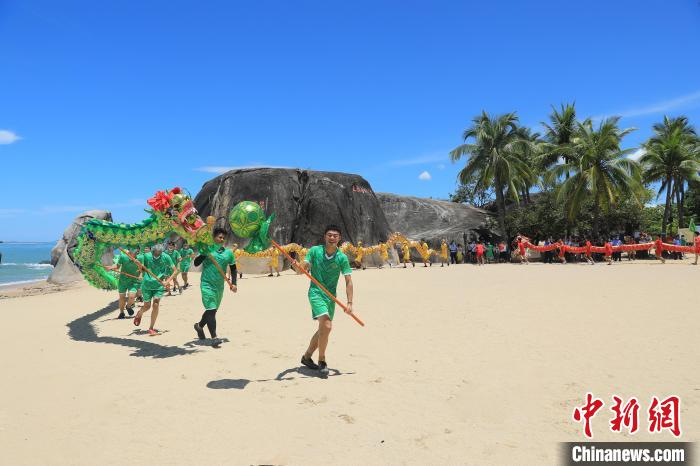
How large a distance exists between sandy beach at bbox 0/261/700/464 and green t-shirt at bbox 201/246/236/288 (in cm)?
101

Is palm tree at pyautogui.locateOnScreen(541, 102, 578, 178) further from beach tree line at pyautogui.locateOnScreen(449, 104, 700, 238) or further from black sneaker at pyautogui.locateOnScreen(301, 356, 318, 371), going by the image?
black sneaker at pyautogui.locateOnScreen(301, 356, 318, 371)

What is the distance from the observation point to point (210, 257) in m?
6.89

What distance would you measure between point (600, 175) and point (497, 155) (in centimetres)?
592

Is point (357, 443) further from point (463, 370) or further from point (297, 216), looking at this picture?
point (297, 216)

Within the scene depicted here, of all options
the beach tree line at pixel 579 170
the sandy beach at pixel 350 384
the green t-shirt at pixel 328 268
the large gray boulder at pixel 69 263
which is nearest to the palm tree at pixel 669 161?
the beach tree line at pixel 579 170

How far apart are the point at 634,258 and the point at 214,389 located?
2518 cm

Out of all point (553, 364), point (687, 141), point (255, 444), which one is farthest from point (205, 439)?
point (687, 141)

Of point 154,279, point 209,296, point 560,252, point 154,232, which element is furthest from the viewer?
point 560,252

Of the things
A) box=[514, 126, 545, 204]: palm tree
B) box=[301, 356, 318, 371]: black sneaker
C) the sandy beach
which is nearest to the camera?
the sandy beach

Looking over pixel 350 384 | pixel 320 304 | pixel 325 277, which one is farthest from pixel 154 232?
pixel 350 384

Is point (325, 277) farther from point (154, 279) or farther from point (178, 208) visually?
point (154, 279)

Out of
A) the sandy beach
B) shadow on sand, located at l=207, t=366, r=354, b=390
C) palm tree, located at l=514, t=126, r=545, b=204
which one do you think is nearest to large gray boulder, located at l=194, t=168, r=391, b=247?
palm tree, located at l=514, t=126, r=545, b=204

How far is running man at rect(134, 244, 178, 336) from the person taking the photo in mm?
8008

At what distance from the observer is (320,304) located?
213 inches
